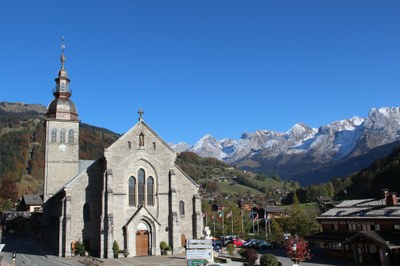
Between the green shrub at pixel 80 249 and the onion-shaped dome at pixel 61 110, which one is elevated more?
the onion-shaped dome at pixel 61 110

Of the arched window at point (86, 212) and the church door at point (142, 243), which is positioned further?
the arched window at point (86, 212)

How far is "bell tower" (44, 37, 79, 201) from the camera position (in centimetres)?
6681

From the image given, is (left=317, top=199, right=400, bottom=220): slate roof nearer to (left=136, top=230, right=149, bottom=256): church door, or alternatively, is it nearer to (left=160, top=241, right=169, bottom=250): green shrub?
(left=160, top=241, right=169, bottom=250): green shrub

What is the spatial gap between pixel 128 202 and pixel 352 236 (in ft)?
85.2

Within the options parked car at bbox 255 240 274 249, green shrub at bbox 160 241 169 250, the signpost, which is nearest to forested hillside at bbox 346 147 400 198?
parked car at bbox 255 240 274 249

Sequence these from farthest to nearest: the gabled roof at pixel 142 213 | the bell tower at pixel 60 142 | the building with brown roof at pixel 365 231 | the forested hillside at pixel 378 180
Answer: the forested hillside at pixel 378 180
the bell tower at pixel 60 142
the gabled roof at pixel 142 213
the building with brown roof at pixel 365 231

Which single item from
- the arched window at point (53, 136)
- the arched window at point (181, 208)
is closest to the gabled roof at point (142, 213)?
the arched window at point (181, 208)

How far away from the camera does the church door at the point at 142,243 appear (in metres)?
54.1

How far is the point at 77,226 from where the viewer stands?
53.9 meters

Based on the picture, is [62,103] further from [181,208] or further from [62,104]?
[181,208]

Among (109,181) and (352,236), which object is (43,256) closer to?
(109,181)

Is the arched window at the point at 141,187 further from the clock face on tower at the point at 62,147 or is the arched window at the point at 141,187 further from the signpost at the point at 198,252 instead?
the signpost at the point at 198,252

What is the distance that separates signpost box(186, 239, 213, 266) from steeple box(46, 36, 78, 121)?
3621 cm

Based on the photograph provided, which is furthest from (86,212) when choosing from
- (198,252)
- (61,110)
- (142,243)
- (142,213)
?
(198,252)
